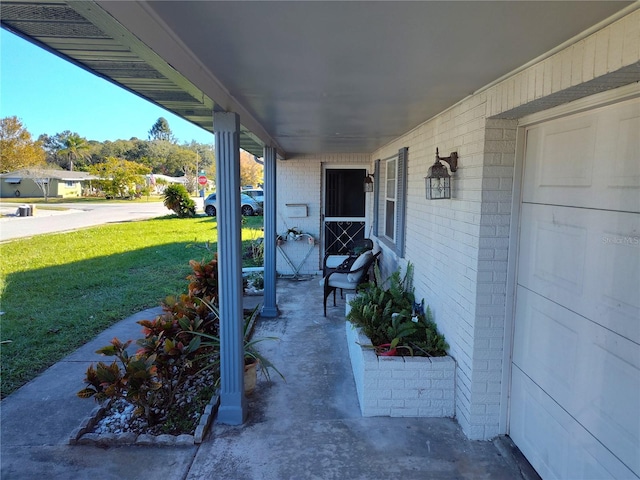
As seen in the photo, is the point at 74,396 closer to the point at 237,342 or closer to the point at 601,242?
the point at 237,342

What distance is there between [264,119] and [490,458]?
10.1ft

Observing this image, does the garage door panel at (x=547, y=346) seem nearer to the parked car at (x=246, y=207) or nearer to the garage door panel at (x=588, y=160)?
the garage door panel at (x=588, y=160)

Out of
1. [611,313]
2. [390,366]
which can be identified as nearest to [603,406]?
[611,313]

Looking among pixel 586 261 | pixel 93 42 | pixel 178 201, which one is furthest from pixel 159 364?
pixel 178 201

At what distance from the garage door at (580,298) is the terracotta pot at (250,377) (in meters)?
1.88

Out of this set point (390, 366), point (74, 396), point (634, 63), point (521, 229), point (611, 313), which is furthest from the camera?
point (74, 396)

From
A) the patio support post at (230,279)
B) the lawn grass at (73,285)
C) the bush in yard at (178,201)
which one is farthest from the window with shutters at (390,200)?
the bush in yard at (178,201)

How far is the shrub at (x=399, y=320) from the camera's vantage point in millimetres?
3035

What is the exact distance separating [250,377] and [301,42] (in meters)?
2.47

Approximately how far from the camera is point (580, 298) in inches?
74.1

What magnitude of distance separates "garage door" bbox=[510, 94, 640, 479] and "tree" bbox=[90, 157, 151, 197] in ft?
101

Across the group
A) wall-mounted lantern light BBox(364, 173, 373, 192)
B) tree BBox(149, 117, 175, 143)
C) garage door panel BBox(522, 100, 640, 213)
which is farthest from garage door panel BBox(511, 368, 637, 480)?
tree BBox(149, 117, 175, 143)

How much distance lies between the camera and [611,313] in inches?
66.4

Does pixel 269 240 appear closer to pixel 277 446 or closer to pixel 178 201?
pixel 277 446
